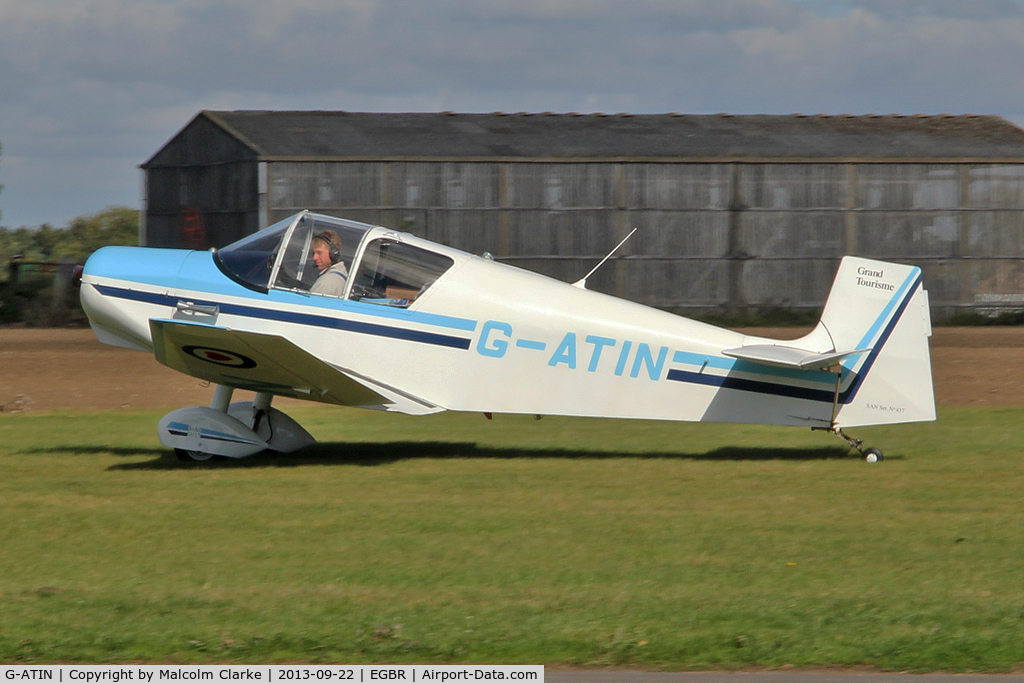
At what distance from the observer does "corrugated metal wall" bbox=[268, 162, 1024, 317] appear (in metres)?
29.9

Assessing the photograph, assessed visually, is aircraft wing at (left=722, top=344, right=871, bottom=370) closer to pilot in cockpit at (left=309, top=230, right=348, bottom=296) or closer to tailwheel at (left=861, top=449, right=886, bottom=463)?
tailwheel at (left=861, top=449, right=886, bottom=463)

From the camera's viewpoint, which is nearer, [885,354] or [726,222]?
[885,354]

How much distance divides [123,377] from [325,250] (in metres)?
9.06

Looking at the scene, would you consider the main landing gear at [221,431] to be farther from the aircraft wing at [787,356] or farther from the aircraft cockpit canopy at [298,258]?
the aircraft wing at [787,356]

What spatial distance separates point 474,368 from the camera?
9742mm

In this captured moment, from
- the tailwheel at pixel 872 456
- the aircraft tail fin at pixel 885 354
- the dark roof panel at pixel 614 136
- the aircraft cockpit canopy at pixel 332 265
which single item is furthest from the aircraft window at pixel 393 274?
the dark roof panel at pixel 614 136

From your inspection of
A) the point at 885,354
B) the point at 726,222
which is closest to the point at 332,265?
the point at 885,354

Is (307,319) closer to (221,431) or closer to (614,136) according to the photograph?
(221,431)

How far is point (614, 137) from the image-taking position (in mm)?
31875

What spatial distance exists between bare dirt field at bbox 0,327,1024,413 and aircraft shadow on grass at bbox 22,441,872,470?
2.89m

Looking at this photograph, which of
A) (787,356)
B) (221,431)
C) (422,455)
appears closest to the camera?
(787,356)

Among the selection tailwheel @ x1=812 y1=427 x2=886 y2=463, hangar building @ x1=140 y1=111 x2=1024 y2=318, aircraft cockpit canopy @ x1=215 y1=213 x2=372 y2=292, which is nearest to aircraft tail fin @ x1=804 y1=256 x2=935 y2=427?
tailwheel @ x1=812 y1=427 x2=886 y2=463

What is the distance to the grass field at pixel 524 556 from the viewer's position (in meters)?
4.91

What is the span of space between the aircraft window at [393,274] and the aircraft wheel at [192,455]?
189 centimetres
